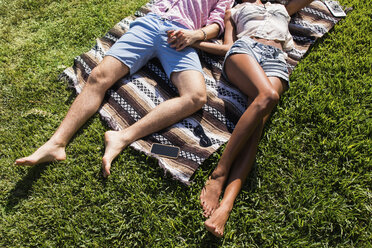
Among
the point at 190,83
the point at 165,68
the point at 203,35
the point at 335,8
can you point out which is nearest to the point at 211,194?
the point at 190,83

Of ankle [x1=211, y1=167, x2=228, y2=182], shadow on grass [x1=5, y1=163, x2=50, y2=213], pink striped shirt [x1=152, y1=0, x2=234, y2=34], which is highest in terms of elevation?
pink striped shirt [x1=152, y1=0, x2=234, y2=34]

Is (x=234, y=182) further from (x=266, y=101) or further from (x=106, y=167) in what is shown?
(x=106, y=167)

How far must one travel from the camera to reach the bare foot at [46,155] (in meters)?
2.45

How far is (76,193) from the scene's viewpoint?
2.49 metres

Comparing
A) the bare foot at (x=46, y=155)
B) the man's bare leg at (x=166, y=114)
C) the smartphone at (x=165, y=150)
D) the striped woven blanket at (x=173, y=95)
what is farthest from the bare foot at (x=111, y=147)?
the bare foot at (x=46, y=155)

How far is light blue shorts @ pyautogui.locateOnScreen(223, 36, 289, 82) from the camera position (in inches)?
112

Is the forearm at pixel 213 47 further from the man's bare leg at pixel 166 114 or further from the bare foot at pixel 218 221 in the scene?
the bare foot at pixel 218 221

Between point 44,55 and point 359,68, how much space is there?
448 centimetres

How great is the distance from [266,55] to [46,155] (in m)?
2.63

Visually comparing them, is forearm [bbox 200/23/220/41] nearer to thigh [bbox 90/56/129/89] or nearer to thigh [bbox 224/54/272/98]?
thigh [bbox 224/54/272/98]

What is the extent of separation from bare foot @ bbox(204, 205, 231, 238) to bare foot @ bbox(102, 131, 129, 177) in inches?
43.4

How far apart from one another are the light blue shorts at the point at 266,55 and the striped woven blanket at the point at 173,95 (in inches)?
18.5

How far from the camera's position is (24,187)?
2.51 m

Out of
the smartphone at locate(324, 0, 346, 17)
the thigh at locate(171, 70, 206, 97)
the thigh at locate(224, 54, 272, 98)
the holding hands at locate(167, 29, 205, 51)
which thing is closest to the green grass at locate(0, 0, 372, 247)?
the thigh at locate(224, 54, 272, 98)
